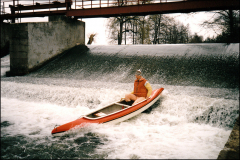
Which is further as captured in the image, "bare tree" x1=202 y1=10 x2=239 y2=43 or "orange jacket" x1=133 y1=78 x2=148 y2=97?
"bare tree" x1=202 y1=10 x2=239 y2=43

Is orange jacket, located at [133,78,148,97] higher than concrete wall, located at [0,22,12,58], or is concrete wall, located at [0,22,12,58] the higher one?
concrete wall, located at [0,22,12,58]

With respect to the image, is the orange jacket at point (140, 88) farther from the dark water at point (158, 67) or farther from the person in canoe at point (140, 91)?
the dark water at point (158, 67)

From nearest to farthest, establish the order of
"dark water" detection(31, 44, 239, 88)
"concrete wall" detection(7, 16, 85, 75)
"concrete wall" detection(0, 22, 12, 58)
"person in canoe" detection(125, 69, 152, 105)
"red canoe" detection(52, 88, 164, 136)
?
"red canoe" detection(52, 88, 164, 136) → "person in canoe" detection(125, 69, 152, 105) → "dark water" detection(31, 44, 239, 88) → "concrete wall" detection(7, 16, 85, 75) → "concrete wall" detection(0, 22, 12, 58)

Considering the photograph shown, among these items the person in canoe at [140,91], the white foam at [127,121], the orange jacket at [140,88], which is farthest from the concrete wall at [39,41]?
the orange jacket at [140,88]

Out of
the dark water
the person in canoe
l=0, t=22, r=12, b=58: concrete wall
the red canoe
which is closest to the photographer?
the red canoe

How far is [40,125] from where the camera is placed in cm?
562

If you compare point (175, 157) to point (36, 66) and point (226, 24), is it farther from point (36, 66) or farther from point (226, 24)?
point (226, 24)

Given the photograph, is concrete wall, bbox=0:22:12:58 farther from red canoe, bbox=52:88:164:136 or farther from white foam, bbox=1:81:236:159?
red canoe, bbox=52:88:164:136

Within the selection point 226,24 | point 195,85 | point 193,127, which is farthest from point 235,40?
point 193,127

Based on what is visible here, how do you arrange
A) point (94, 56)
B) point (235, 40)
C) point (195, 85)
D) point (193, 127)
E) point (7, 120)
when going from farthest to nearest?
point (94, 56) < point (235, 40) < point (195, 85) < point (7, 120) < point (193, 127)

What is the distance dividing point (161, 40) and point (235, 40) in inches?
592

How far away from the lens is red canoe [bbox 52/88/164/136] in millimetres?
4698

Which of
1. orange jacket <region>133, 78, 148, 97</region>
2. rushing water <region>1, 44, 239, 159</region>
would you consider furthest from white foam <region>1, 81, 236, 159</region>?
orange jacket <region>133, 78, 148, 97</region>

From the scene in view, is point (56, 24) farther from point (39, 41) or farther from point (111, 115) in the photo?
point (111, 115)
